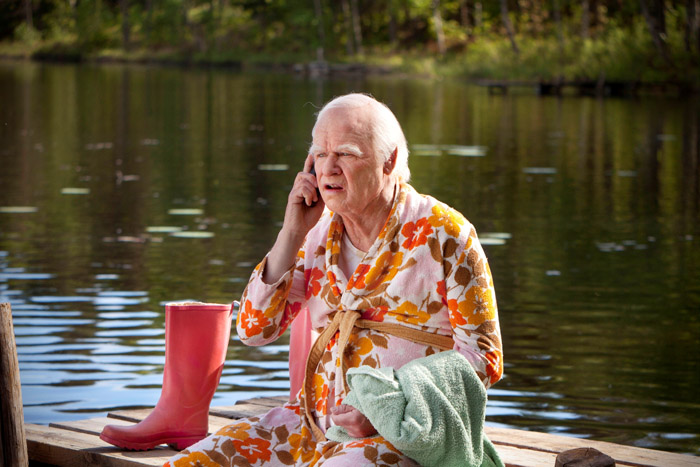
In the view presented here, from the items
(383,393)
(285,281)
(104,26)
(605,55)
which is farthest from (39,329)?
(104,26)

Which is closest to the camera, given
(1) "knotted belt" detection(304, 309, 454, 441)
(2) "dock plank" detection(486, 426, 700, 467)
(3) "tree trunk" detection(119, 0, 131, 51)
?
(1) "knotted belt" detection(304, 309, 454, 441)

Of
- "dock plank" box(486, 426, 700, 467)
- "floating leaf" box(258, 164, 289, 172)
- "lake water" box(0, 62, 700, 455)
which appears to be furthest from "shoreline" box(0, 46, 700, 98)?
"dock plank" box(486, 426, 700, 467)

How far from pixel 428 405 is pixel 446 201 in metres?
11.1

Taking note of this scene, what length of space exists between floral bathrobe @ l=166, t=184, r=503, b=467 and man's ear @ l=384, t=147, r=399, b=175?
0.22ft

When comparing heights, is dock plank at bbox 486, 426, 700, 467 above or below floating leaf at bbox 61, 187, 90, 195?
above

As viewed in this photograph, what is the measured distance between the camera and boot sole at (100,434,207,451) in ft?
13.6

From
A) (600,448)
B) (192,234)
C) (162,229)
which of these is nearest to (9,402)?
(600,448)

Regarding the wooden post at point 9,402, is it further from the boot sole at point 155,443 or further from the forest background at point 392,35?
the forest background at point 392,35

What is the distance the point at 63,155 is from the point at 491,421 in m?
14.3

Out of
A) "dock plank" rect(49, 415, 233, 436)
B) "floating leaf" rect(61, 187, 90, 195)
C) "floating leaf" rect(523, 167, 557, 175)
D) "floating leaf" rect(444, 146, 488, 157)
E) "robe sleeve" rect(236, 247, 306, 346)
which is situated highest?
"robe sleeve" rect(236, 247, 306, 346)

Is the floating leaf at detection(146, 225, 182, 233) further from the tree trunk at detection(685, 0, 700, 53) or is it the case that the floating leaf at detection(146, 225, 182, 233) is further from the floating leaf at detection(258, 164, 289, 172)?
the tree trunk at detection(685, 0, 700, 53)

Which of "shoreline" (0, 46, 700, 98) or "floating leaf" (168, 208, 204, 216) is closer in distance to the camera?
"floating leaf" (168, 208, 204, 216)

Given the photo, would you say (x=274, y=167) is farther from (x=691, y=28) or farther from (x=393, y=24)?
(x=393, y=24)

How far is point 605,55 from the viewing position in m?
46.3
